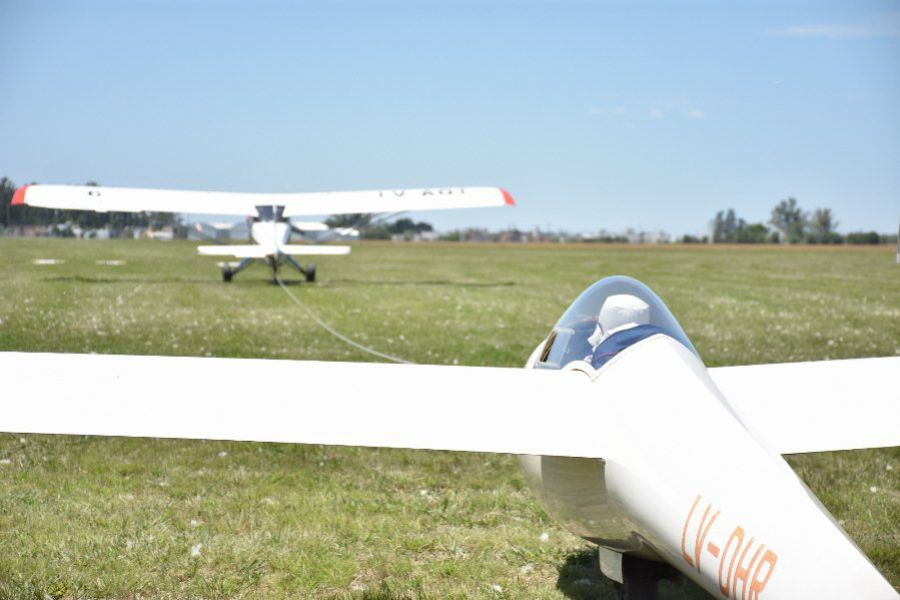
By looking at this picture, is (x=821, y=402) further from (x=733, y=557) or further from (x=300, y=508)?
(x=300, y=508)

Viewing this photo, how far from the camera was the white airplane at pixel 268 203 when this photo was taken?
91.0 feet

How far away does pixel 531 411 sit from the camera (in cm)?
292

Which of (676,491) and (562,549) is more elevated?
(676,491)

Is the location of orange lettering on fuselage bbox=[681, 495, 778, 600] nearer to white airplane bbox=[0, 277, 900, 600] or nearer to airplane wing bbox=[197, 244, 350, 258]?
white airplane bbox=[0, 277, 900, 600]

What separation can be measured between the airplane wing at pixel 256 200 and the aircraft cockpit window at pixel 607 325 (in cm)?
2657

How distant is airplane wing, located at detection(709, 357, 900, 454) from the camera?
3258mm

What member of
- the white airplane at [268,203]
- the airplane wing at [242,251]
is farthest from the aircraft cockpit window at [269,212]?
the airplane wing at [242,251]

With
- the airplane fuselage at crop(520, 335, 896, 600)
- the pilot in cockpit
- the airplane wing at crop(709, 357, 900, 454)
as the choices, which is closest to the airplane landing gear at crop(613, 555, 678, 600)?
the airplane fuselage at crop(520, 335, 896, 600)

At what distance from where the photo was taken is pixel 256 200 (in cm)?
3123

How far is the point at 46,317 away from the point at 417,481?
33.7 ft

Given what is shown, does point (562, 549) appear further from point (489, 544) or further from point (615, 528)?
point (615, 528)

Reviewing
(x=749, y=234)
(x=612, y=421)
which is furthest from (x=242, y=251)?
(x=749, y=234)

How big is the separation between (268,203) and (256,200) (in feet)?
2.75

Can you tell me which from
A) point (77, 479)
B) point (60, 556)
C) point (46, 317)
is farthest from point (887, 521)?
point (46, 317)
